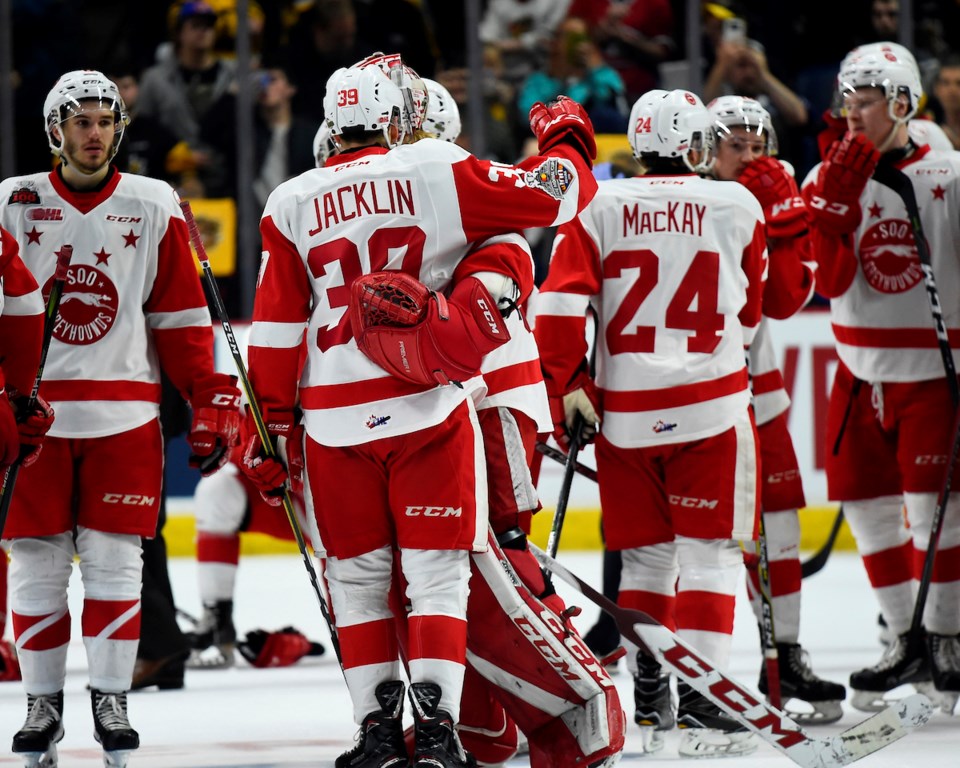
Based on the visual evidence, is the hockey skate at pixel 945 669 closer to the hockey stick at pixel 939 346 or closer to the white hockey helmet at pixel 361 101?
the hockey stick at pixel 939 346

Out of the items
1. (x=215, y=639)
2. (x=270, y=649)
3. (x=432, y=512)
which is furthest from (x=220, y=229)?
(x=432, y=512)

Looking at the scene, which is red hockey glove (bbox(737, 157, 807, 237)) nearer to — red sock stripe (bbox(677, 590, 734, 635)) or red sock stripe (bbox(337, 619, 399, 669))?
red sock stripe (bbox(677, 590, 734, 635))

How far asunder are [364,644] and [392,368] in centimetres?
49

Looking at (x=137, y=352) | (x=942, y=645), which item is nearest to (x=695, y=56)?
(x=942, y=645)

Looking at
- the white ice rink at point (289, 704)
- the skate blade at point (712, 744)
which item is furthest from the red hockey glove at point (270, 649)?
the skate blade at point (712, 744)

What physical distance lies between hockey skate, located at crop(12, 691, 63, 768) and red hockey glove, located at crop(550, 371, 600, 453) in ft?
4.05

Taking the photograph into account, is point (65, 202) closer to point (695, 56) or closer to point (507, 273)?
point (507, 273)

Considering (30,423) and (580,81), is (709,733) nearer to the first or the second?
(30,423)

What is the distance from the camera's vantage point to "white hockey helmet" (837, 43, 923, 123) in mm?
4020

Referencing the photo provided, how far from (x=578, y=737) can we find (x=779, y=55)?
5.32 meters

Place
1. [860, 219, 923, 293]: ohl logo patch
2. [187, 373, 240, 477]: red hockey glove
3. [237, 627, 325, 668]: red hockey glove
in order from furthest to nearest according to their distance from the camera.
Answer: [237, 627, 325, 668]: red hockey glove < [860, 219, 923, 293]: ohl logo patch < [187, 373, 240, 477]: red hockey glove

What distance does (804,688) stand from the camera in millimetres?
3928

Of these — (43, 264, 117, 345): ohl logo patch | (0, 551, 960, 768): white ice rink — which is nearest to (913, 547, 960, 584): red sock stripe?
(0, 551, 960, 768): white ice rink

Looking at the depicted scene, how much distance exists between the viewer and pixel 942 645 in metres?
4.00
